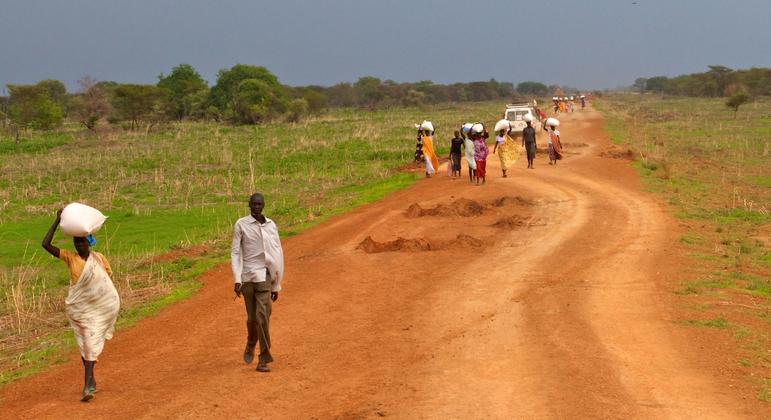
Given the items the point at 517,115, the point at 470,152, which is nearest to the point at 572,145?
the point at 517,115

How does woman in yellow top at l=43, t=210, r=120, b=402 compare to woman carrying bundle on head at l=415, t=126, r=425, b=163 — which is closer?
woman in yellow top at l=43, t=210, r=120, b=402

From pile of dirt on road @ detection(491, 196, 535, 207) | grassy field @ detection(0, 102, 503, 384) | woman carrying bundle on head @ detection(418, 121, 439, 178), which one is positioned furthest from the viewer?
woman carrying bundle on head @ detection(418, 121, 439, 178)

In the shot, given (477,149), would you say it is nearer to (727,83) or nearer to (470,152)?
(470,152)

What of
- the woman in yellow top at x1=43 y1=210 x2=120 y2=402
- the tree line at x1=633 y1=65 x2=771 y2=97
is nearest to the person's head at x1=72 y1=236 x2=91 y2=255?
the woman in yellow top at x1=43 y1=210 x2=120 y2=402

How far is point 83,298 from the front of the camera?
7.86 m

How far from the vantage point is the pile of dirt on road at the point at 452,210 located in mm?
17797

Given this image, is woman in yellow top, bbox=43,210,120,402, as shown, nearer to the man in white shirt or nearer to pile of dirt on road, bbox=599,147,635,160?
the man in white shirt

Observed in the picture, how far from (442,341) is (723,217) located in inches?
413

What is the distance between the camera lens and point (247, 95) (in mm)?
60375

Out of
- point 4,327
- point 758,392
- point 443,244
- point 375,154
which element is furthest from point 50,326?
point 375,154

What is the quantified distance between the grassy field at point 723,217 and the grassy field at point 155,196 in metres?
7.20

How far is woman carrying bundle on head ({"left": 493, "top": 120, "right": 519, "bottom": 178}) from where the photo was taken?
23.1 m

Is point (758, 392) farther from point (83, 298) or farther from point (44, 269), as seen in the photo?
point (44, 269)

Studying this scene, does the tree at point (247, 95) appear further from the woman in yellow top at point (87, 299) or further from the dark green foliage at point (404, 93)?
the woman in yellow top at point (87, 299)
